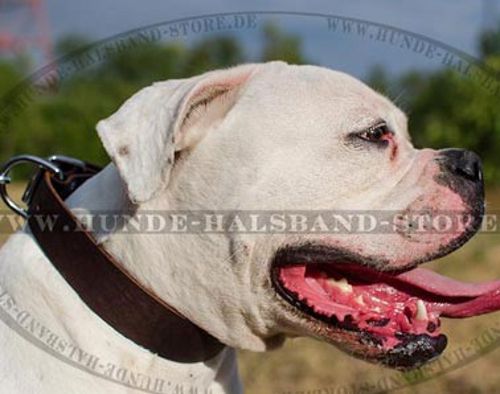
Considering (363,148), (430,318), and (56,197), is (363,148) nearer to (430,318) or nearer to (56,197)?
(430,318)

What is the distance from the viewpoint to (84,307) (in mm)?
2076

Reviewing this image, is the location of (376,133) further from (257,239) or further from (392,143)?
(257,239)

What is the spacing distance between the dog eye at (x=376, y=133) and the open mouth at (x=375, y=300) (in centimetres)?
31

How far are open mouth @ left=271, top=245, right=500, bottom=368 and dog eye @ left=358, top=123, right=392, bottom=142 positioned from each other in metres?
0.31

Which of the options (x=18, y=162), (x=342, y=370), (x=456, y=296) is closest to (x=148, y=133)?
(x=18, y=162)

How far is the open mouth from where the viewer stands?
85.8 inches

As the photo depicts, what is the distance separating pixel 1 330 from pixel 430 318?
1.12 metres

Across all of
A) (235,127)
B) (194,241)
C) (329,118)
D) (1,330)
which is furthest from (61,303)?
(329,118)

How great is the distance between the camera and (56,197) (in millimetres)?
2182

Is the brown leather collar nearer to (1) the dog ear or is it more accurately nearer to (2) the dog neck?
(2) the dog neck

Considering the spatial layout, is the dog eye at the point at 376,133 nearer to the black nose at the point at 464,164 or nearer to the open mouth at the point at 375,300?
the black nose at the point at 464,164

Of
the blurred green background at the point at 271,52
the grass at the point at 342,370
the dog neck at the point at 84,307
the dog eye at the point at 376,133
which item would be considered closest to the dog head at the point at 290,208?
the dog eye at the point at 376,133

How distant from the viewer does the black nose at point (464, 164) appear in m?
2.28

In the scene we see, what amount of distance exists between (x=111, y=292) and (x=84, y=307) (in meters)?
0.08
